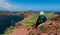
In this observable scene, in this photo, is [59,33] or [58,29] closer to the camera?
[59,33]

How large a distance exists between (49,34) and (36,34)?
1518 millimetres

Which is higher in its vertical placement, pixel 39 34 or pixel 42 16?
pixel 42 16

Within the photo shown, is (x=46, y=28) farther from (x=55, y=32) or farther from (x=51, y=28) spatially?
(x=55, y=32)

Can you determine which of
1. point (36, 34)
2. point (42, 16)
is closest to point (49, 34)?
point (36, 34)

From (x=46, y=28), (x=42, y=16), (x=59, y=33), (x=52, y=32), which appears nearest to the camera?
(x=59, y=33)

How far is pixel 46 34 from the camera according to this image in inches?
746

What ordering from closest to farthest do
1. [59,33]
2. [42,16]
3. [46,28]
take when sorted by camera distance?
[59,33], [46,28], [42,16]

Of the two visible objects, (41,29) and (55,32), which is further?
(41,29)

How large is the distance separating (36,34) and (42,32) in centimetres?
64

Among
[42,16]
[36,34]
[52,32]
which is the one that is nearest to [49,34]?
[52,32]

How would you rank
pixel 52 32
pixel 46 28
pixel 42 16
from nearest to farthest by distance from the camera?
pixel 52 32 → pixel 46 28 → pixel 42 16

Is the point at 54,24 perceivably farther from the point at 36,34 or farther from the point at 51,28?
the point at 36,34

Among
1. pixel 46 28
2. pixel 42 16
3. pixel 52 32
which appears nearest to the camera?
pixel 52 32

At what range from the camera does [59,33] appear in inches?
691
